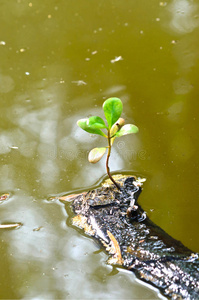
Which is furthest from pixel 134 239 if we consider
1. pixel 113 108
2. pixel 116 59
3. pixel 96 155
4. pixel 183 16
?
pixel 183 16

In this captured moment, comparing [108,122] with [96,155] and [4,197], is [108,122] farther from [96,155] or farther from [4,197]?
[4,197]

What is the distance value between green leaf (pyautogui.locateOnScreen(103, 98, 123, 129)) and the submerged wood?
0.24 meters

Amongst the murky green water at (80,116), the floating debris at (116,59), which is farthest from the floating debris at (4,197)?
the floating debris at (116,59)

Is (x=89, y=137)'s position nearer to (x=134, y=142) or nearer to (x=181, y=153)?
(x=134, y=142)

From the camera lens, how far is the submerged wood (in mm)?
1183

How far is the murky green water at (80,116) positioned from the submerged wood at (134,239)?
0.04 meters

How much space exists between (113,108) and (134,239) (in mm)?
405

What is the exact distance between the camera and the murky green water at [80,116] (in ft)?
4.29

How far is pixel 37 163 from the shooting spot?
163 centimetres

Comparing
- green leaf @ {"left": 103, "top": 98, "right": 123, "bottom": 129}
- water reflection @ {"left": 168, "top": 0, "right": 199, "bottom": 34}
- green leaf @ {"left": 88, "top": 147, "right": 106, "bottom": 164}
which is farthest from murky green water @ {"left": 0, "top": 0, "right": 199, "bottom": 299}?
green leaf @ {"left": 103, "top": 98, "right": 123, "bottom": 129}

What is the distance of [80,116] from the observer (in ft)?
5.97

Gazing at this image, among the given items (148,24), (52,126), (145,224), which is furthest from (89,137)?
(148,24)

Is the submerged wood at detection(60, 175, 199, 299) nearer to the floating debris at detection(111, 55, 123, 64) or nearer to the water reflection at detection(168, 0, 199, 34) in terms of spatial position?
the floating debris at detection(111, 55, 123, 64)

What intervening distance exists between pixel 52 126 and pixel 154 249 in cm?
72
